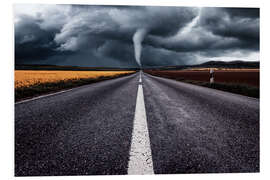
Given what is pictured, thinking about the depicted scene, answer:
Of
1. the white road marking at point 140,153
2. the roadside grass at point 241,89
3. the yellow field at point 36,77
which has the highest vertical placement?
the yellow field at point 36,77

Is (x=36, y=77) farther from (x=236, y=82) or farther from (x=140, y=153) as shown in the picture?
(x=236, y=82)

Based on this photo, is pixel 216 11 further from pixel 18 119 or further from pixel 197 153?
pixel 18 119

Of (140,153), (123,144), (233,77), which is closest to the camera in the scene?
(140,153)

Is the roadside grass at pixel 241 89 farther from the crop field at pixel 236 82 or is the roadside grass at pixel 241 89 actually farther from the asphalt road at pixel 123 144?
the asphalt road at pixel 123 144

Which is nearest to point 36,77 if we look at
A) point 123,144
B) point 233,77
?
point 123,144

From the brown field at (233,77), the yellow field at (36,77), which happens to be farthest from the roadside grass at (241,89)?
the yellow field at (36,77)

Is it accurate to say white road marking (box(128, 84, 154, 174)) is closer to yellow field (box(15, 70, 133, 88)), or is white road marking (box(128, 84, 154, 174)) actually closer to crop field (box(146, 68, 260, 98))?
crop field (box(146, 68, 260, 98))

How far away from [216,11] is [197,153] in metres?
2.59

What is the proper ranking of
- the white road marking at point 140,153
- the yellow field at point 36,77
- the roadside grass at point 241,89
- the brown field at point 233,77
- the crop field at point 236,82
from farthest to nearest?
the brown field at point 233,77 → the yellow field at point 36,77 → the crop field at point 236,82 → the roadside grass at point 241,89 → the white road marking at point 140,153

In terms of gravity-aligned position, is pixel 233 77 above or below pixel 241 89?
above

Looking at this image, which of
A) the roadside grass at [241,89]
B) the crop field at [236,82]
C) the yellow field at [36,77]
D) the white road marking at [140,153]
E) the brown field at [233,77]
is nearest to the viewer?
the white road marking at [140,153]

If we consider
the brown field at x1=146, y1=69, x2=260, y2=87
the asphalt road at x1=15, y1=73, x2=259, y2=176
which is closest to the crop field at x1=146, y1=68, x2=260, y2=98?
the brown field at x1=146, y1=69, x2=260, y2=87

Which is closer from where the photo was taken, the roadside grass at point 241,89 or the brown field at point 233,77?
the roadside grass at point 241,89
